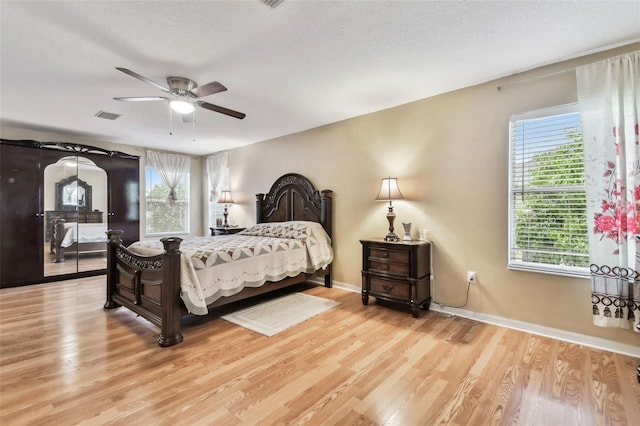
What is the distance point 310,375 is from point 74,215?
4.85 m

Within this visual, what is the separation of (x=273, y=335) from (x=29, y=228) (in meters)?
4.36

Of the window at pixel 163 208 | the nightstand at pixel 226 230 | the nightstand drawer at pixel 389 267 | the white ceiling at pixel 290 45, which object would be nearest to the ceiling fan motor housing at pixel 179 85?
the white ceiling at pixel 290 45

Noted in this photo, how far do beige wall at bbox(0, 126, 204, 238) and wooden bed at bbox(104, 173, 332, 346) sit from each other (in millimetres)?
2365

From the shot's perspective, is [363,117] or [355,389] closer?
[355,389]

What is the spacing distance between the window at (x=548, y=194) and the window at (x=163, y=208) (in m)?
5.99

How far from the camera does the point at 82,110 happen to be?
364 centimetres

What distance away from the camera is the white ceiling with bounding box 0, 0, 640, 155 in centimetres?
188

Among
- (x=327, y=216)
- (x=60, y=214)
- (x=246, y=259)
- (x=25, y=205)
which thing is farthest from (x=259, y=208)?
(x=25, y=205)

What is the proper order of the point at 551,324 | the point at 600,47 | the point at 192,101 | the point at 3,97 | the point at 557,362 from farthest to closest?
the point at 3,97 → the point at 192,101 → the point at 551,324 → the point at 600,47 → the point at 557,362

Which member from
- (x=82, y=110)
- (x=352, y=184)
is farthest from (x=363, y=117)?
(x=82, y=110)

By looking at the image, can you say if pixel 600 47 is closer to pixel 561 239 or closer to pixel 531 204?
pixel 531 204

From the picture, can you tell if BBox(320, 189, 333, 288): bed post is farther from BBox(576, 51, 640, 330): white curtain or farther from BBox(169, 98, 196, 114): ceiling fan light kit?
BBox(576, 51, 640, 330): white curtain

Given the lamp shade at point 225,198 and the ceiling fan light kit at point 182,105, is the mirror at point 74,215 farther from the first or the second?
the ceiling fan light kit at point 182,105

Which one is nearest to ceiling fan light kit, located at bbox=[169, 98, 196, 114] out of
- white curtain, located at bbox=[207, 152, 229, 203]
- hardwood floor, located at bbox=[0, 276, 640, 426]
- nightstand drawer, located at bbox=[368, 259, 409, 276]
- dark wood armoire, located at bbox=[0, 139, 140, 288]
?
hardwood floor, located at bbox=[0, 276, 640, 426]
